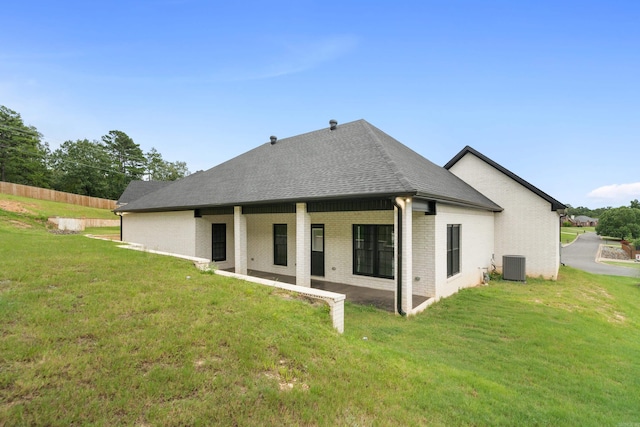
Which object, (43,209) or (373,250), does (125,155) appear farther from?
(373,250)

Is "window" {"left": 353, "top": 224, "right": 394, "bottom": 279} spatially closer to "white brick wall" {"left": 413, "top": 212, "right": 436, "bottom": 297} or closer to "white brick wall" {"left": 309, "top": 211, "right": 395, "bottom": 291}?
"white brick wall" {"left": 309, "top": 211, "right": 395, "bottom": 291}

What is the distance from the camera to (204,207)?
36.6 feet

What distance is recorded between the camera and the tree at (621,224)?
160 ft

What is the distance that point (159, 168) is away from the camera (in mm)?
61219

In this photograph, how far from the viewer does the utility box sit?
38.7 feet

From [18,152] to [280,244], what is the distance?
5373 centimetres

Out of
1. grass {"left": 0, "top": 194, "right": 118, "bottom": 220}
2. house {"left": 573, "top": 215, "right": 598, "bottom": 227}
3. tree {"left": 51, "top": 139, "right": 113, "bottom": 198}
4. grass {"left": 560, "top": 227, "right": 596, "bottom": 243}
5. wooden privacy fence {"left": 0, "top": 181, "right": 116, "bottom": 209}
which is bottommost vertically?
grass {"left": 560, "top": 227, "right": 596, "bottom": 243}

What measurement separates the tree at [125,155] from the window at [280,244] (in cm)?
5330

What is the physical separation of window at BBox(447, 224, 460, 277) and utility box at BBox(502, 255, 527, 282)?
389 centimetres

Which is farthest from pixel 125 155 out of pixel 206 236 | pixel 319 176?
pixel 319 176

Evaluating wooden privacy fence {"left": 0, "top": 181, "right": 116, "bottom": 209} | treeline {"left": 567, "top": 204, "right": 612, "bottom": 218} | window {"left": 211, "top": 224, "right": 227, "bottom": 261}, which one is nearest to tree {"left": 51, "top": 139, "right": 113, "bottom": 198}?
wooden privacy fence {"left": 0, "top": 181, "right": 116, "bottom": 209}

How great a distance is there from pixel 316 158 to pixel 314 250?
142 inches

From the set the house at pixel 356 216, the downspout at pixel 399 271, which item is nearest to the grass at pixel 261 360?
the downspout at pixel 399 271

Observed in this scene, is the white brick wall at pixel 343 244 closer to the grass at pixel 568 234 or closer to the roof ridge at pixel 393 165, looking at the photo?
the roof ridge at pixel 393 165
